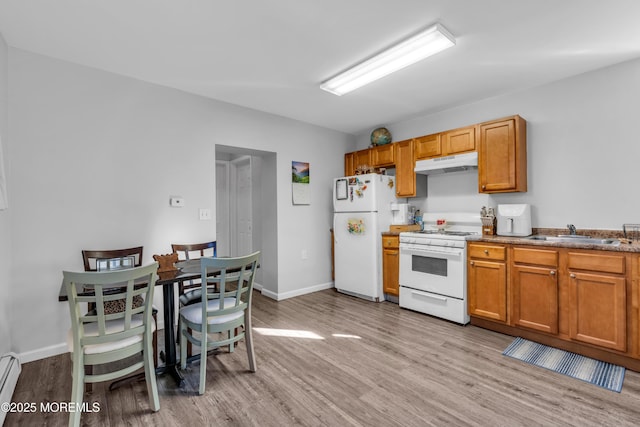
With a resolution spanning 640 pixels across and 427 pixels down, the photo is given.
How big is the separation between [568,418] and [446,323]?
1479mm

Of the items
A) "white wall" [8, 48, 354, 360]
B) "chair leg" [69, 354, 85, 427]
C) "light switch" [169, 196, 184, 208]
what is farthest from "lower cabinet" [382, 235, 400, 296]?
"chair leg" [69, 354, 85, 427]

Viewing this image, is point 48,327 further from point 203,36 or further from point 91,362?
point 203,36

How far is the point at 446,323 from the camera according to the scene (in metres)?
3.22

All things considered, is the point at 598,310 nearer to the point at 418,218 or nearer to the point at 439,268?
the point at 439,268

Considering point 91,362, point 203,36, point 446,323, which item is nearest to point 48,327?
point 91,362

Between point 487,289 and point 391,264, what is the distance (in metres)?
1.19

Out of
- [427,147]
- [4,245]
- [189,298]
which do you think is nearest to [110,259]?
[4,245]

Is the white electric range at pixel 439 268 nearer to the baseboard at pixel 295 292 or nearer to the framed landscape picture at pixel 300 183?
the baseboard at pixel 295 292

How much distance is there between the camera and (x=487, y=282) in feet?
9.95

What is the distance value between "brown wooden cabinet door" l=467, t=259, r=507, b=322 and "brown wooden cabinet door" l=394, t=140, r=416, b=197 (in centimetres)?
130

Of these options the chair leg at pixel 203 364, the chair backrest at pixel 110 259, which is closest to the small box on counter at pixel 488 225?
the chair leg at pixel 203 364

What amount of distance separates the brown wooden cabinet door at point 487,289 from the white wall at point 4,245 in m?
4.02

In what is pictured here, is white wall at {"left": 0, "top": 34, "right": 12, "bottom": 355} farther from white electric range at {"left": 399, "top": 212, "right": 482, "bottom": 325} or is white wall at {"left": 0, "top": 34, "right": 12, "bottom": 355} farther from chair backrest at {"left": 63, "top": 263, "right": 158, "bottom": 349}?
white electric range at {"left": 399, "top": 212, "right": 482, "bottom": 325}

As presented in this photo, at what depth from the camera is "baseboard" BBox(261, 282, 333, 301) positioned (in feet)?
13.6
